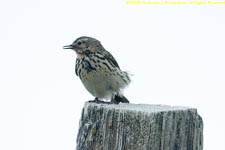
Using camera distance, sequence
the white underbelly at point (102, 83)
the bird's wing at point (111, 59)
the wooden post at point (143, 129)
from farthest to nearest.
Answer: the bird's wing at point (111, 59), the white underbelly at point (102, 83), the wooden post at point (143, 129)

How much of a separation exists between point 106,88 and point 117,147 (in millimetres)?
5284

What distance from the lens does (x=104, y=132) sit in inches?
161

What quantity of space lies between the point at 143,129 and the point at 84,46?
5.90m

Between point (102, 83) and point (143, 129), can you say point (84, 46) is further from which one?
point (143, 129)

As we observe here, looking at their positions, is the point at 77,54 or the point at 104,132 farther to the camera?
the point at 77,54

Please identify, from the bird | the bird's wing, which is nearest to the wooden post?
the bird

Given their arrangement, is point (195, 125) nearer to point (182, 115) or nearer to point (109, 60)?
point (182, 115)

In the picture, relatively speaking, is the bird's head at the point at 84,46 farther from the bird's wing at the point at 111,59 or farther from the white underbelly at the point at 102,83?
the white underbelly at the point at 102,83

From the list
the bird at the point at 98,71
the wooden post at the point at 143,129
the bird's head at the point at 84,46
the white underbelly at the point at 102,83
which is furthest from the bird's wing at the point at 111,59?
the wooden post at the point at 143,129

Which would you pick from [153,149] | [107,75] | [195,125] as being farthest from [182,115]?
[107,75]

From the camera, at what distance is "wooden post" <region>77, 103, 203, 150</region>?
154 inches

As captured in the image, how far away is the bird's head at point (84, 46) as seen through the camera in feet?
31.7

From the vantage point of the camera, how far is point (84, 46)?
9.70 metres

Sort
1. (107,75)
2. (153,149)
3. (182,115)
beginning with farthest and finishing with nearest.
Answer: (107,75) < (182,115) < (153,149)
